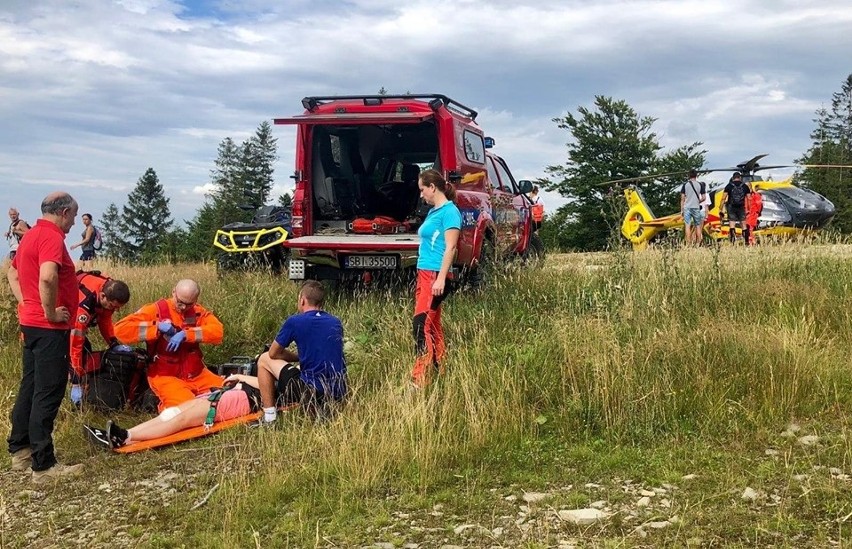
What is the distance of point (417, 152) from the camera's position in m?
9.78

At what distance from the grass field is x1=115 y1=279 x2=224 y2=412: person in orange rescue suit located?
65cm

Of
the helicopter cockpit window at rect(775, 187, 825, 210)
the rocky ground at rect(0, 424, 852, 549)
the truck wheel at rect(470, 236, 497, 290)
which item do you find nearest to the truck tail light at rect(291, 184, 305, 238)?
the truck wheel at rect(470, 236, 497, 290)

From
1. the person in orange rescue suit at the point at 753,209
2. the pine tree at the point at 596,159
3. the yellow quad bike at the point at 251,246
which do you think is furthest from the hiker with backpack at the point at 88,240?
the pine tree at the point at 596,159

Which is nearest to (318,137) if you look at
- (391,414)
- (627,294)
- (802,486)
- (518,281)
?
(518,281)

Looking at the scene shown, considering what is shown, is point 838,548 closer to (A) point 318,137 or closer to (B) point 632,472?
(B) point 632,472

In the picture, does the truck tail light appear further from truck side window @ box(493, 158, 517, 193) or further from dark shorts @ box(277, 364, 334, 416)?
dark shorts @ box(277, 364, 334, 416)

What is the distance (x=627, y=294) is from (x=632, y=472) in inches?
99.9

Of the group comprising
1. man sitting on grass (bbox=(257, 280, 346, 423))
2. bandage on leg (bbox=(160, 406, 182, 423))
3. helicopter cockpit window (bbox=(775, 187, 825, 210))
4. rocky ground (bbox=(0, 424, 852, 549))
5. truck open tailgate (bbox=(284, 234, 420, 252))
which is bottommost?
rocky ground (bbox=(0, 424, 852, 549))

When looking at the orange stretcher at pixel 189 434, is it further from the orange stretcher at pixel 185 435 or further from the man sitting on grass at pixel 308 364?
the man sitting on grass at pixel 308 364

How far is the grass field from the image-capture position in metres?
3.32

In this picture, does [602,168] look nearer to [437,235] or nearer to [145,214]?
[437,235]

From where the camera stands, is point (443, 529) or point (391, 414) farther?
point (391, 414)

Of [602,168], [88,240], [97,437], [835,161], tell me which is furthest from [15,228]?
[835,161]

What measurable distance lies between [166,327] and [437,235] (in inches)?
80.9
